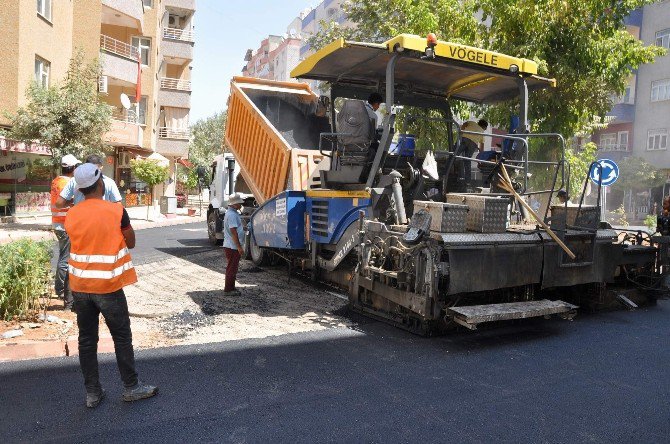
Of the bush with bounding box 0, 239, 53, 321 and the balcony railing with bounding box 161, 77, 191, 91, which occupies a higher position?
the balcony railing with bounding box 161, 77, 191, 91

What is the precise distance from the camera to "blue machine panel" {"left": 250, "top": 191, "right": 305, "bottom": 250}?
7602mm

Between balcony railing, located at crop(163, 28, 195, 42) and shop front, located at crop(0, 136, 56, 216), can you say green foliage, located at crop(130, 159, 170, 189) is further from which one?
balcony railing, located at crop(163, 28, 195, 42)

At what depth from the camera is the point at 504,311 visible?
5.34 meters

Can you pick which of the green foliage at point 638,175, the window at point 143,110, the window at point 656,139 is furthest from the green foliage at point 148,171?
the window at point 656,139

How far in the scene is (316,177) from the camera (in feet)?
26.3

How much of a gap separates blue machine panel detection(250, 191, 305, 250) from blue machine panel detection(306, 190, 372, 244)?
0.49ft

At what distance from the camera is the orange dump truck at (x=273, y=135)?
322 inches

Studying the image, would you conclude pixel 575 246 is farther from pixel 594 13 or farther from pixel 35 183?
pixel 35 183

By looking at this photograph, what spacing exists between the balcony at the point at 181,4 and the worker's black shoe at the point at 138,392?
126 feet

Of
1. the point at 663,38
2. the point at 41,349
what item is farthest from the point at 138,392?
the point at 663,38

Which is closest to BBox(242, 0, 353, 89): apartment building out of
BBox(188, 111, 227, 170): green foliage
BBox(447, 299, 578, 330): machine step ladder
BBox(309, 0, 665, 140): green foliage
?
BBox(188, 111, 227, 170): green foliage

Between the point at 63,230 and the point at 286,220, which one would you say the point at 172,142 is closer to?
the point at 286,220

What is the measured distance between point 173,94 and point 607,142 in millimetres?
26207

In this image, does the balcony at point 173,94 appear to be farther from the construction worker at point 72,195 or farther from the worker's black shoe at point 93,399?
the worker's black shoe at point 93,399
